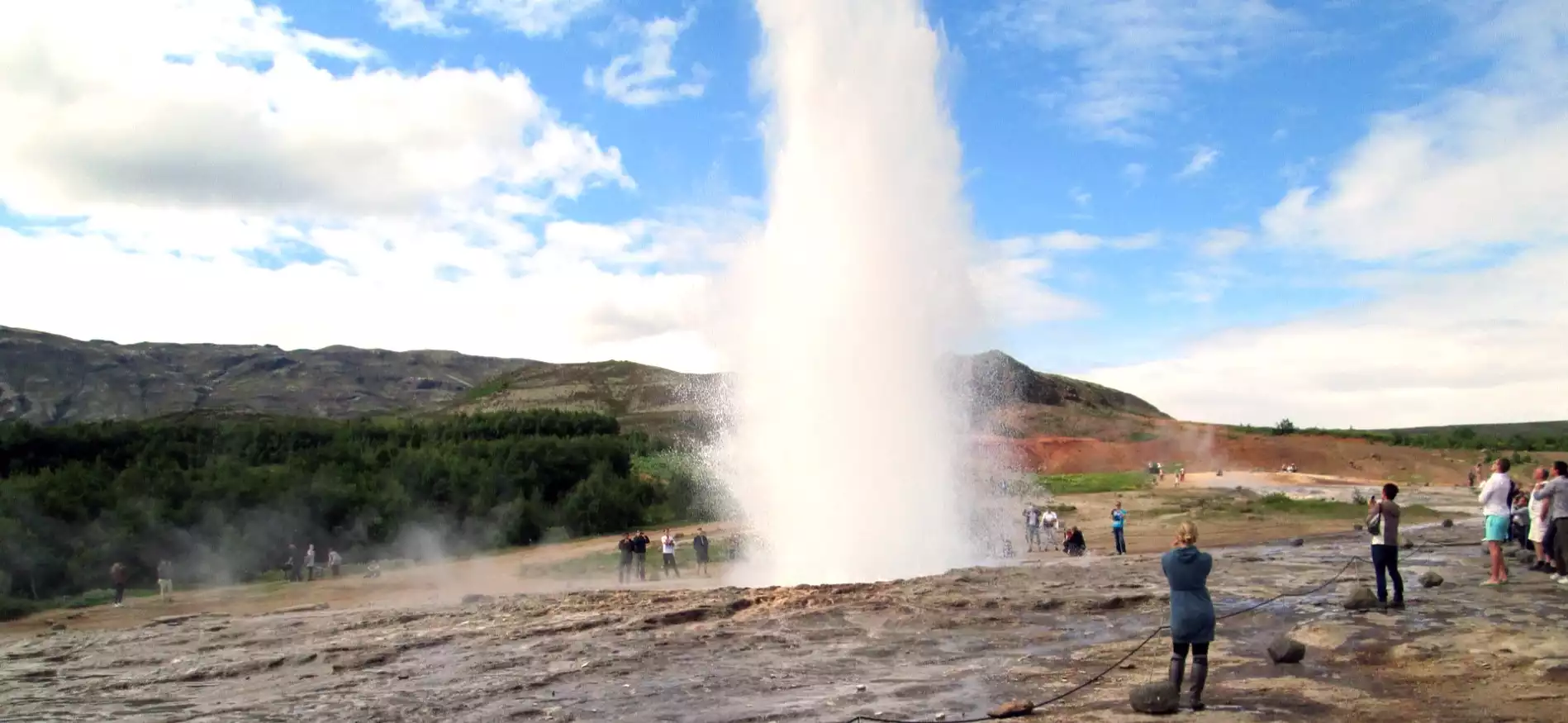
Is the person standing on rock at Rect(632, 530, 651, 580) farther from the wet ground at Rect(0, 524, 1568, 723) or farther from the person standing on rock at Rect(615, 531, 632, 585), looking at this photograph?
the wet ground at Rect(0, 524, 1568, 723)

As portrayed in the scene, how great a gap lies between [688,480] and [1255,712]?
4475 centimetres

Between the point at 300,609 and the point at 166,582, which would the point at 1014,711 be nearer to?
the point at 300,609

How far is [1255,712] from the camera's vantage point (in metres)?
8.41

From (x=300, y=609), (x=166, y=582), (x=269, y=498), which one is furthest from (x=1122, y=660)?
(x=269, y=498)

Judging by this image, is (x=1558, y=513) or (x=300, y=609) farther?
(x=300, y=609)

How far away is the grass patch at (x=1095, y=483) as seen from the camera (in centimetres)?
5012

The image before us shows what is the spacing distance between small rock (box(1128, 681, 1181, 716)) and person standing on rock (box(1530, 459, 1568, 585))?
25.4ft

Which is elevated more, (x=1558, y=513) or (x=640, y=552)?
(x=1558, y=513)

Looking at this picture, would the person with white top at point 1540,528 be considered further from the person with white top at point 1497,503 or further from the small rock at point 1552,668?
the small rock at point 1552,668

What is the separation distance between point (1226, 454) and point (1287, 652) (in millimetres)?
68164

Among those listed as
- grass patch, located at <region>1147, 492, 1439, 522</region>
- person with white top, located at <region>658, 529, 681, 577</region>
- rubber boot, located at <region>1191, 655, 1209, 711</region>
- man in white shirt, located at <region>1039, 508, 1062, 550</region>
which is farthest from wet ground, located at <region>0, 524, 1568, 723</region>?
grass patch, located at <region>1147, 492, 1439, 522</region>

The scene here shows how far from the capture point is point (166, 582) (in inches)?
1215

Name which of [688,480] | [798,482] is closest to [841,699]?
[798,482]

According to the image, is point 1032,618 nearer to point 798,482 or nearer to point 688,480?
point 798,482
